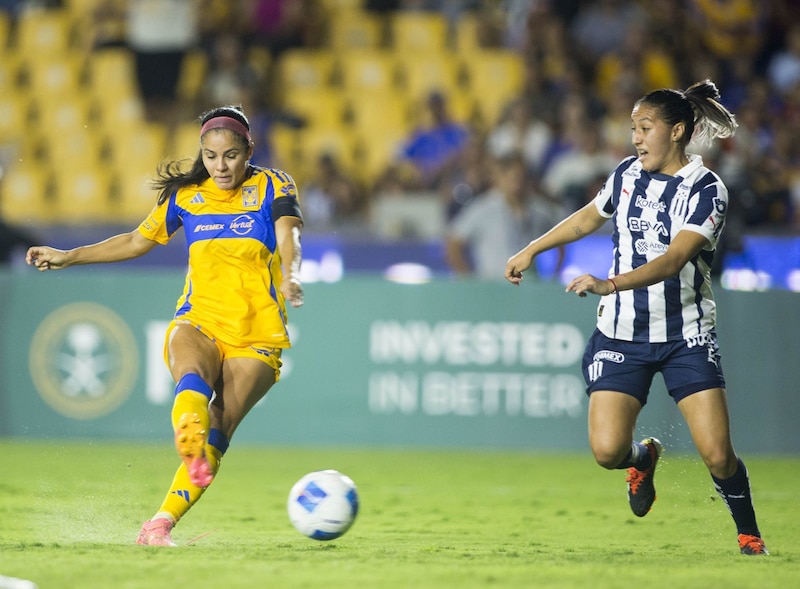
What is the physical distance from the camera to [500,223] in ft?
40.8

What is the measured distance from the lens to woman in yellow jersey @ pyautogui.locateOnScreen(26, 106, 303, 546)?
6336 millimetres

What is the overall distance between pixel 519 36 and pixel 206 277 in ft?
35.9

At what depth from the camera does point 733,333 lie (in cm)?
1161

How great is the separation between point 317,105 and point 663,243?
35.0ft

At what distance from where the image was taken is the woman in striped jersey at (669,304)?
6340mm

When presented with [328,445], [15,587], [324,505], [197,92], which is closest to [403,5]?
[197,92]

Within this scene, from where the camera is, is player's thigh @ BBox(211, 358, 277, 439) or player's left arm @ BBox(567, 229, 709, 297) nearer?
player's left arm @ BBox(567, 229, 709, 297)

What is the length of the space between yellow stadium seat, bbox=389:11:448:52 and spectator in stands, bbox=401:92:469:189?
2285 millimetres

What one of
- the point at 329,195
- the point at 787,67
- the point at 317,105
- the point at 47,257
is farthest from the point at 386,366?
the point at 787,67

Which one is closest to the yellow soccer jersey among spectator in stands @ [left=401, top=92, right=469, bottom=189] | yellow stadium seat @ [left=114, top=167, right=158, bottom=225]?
spectator in stands @ [left=401, top=92, right=469, bottom=189]

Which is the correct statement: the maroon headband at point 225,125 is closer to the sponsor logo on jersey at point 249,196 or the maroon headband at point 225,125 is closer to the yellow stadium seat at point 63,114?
the sponsor logo on jersey at point 249,196

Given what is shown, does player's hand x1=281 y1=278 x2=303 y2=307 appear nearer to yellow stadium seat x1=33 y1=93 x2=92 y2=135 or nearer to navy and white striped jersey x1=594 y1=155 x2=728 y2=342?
navy and white striped jersey x1=594 y1=155 x2=728 y2=342

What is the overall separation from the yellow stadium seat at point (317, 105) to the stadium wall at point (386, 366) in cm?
503

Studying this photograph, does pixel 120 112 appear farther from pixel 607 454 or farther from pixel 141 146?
pixel 607 454
